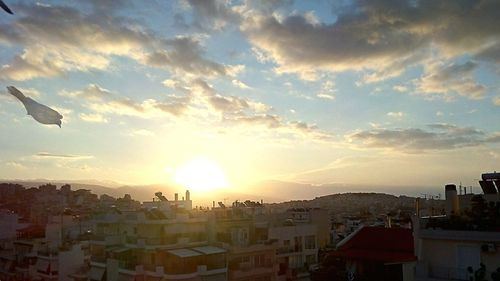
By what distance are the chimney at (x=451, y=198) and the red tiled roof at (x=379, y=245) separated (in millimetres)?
3599

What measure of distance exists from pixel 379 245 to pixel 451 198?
6.76m

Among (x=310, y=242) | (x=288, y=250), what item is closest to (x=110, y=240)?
(x=288, y=250)

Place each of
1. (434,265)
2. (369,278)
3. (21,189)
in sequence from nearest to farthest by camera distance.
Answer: (434,265) → (369,278) → (21,189)

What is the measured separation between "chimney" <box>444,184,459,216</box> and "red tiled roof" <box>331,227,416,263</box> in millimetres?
3599

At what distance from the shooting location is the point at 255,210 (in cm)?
5134

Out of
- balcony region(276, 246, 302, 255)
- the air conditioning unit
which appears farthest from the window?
the air conditioning unit

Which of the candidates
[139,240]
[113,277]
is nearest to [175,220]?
[139,240]

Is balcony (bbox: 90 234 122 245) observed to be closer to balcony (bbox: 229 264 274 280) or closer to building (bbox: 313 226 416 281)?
balcony (bbox: 229 264 274 280)

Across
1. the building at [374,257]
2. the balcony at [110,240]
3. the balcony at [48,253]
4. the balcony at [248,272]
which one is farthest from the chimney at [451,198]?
the balcony at [48,253]

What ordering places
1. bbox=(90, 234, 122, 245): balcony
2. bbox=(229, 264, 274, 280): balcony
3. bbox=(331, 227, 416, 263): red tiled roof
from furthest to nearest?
1. bbox=(90, 234, 122, 245): balcony
2. bbox=(229, 264, 274, 280): balcony
3. bbox=(331, 227, 416, 263): red tiled roof

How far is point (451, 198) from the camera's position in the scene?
25.1 m

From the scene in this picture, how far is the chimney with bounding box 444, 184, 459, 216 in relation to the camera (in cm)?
2475

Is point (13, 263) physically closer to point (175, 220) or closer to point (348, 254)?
point (175, 220)

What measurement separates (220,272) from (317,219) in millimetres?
18697
